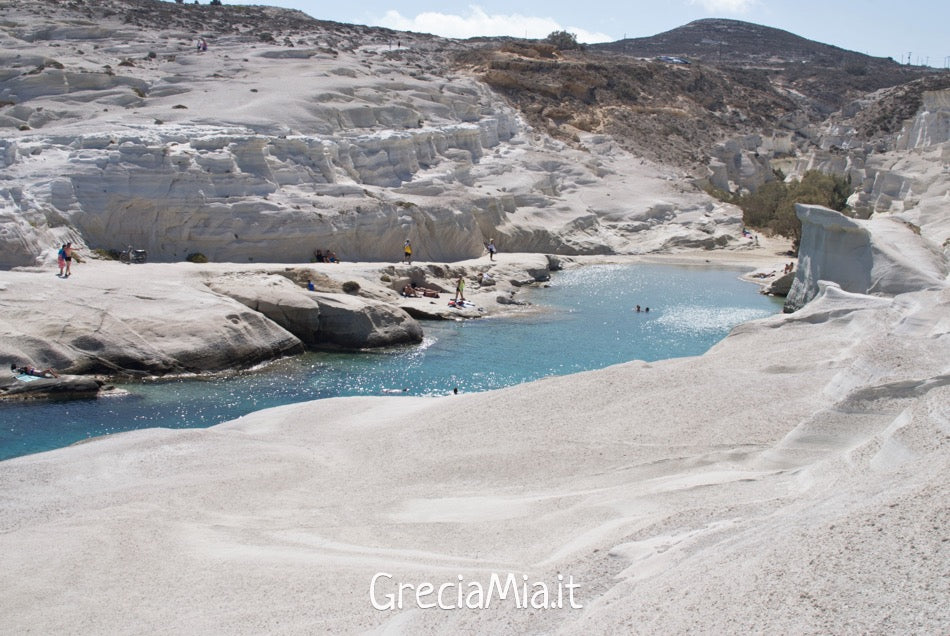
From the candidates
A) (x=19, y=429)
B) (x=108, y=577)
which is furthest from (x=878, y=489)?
(x=19, y=429)

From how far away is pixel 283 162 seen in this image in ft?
109

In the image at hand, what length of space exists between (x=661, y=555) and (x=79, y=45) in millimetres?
47923

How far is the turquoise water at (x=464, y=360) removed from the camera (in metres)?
16.7

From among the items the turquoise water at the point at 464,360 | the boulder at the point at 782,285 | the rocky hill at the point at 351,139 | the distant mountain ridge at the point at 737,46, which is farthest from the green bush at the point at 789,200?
Result: the distant mountain ridge at the point at 737,46

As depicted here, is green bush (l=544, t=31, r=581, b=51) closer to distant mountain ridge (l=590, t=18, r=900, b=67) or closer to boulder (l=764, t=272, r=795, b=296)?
distant mountain ridge (l=590, t=18, r=900, b=67)

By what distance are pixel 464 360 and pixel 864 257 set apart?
9.75 m

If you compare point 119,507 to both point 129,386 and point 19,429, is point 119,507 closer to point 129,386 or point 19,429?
point 19,429

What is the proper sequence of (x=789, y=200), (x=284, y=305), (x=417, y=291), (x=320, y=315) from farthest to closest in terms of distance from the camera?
(x=789, y=200), (x=417, y=291), (x=320, y=315), (x=284, y=305)

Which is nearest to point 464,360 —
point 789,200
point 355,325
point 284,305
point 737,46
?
point 355,325

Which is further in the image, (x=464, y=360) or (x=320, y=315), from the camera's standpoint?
(x=320, y=315)

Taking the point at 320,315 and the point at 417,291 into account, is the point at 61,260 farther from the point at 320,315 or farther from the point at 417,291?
the point at 417,291

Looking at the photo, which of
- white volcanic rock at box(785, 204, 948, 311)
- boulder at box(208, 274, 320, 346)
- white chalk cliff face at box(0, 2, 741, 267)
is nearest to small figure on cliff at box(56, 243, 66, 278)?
white chalk cliff face at box(0, 2, 741, 267)

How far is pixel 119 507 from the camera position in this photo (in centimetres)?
991

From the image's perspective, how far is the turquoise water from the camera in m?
16.7
